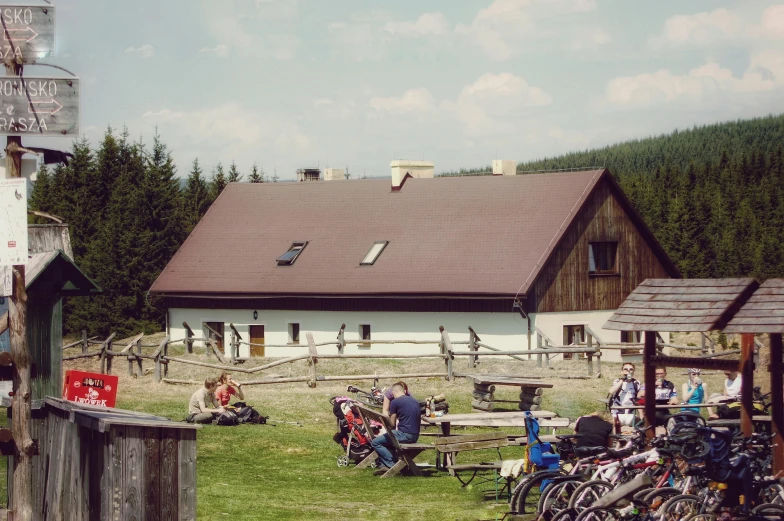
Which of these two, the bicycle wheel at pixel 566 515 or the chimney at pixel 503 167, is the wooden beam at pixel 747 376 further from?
the chimney at pixel 503 167

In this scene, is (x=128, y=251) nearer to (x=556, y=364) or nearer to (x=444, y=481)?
(x=556, y=364)

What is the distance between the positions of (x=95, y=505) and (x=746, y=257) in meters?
63.1

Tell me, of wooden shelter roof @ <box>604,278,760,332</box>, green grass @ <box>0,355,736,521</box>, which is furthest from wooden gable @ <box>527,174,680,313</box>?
wooden shelter roof @ <box>604,278,760,332</box>

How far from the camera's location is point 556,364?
3183cm

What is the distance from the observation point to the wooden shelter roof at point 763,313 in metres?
12.0

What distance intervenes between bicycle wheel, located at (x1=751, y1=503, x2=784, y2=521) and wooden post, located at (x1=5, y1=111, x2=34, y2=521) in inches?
254

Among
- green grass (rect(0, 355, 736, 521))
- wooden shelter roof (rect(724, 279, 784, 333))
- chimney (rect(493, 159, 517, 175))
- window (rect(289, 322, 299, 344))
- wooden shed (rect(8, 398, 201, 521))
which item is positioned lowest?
green grass (rect(0, 355, 736, 521))

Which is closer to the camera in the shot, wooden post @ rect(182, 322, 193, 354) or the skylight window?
wooden post @ rect(182, 322, 193, 354)

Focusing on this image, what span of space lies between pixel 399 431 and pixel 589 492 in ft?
16.4

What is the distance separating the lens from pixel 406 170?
44.3 metres

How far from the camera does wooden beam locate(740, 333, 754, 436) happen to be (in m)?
12.4

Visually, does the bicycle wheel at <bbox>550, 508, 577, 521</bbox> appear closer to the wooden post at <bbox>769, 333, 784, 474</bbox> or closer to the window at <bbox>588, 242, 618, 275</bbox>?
the wooden post at <bbox>769, 333, 784, 474</bbox>

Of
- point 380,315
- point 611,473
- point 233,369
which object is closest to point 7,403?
point 611,473

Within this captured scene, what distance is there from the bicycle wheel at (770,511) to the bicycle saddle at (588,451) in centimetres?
183
